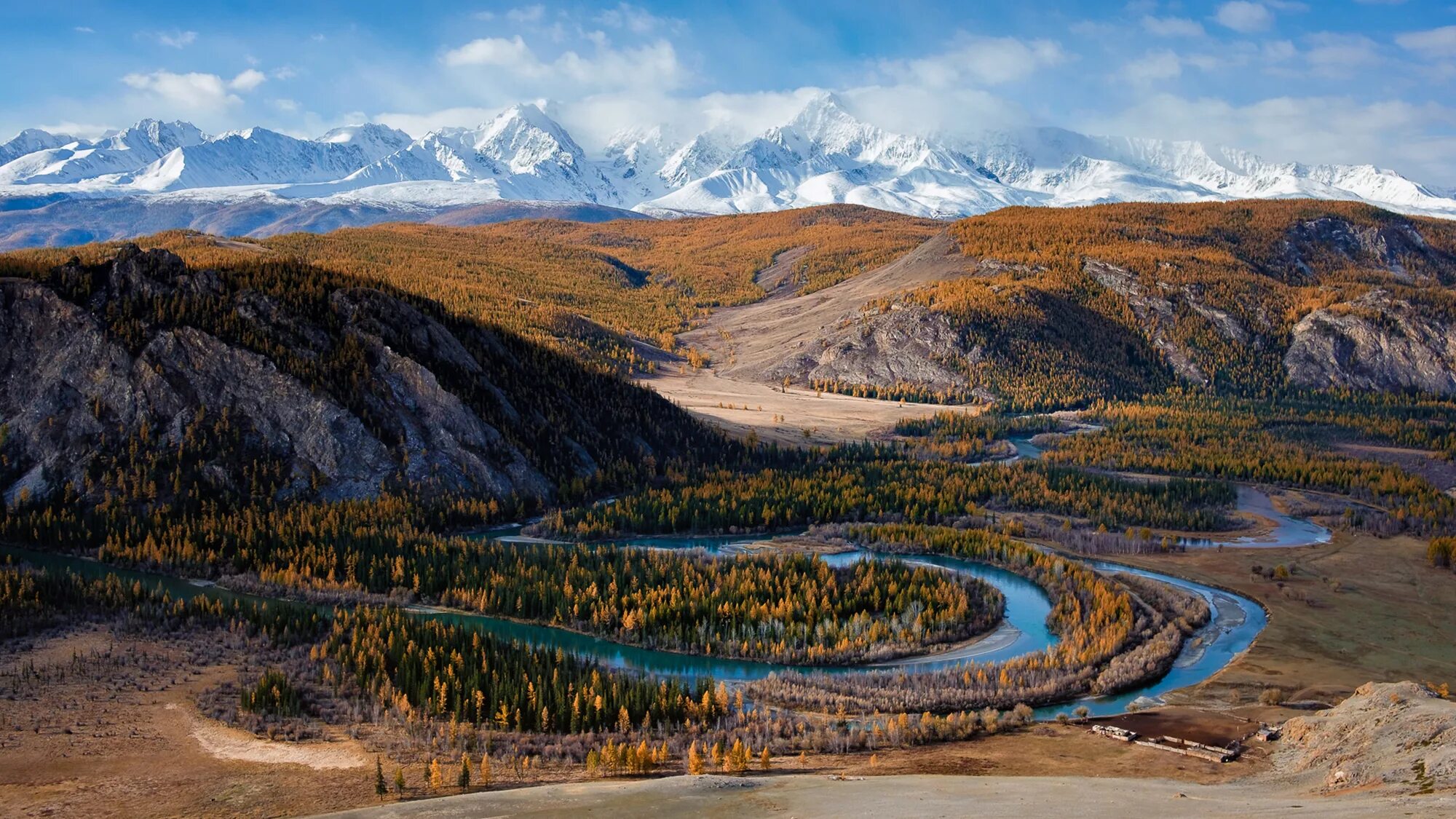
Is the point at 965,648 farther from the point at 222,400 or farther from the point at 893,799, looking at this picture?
the point at 222,400

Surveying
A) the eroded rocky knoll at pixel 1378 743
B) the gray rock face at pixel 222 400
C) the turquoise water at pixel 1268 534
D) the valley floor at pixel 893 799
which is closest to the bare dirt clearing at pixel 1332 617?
the turquoise water at pixel 1268 534

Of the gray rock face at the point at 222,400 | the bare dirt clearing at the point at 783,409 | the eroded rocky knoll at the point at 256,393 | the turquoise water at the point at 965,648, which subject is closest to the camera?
the turquoise water at the point at 965,648

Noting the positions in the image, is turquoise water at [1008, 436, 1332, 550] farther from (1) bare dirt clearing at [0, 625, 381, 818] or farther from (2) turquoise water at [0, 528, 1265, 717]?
(1) bare dirt clearing at [0, 625, 381, 818]

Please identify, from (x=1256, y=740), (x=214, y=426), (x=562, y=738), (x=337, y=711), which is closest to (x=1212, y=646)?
(x=1256, y=740)

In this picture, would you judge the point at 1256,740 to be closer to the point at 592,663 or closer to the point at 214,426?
the point at 592,663

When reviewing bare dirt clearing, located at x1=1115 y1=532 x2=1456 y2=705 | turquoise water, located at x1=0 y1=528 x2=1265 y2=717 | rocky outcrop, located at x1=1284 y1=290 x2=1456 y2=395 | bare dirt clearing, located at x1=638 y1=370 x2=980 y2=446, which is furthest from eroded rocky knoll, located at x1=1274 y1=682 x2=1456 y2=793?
rocky outcrop, located at x1=1284 y1=290 x2=1456 y2=395

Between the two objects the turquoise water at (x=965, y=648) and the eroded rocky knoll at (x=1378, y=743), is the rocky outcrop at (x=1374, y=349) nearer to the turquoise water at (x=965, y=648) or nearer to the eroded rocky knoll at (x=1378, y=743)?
the turquoise water at (x=965, y=648)
